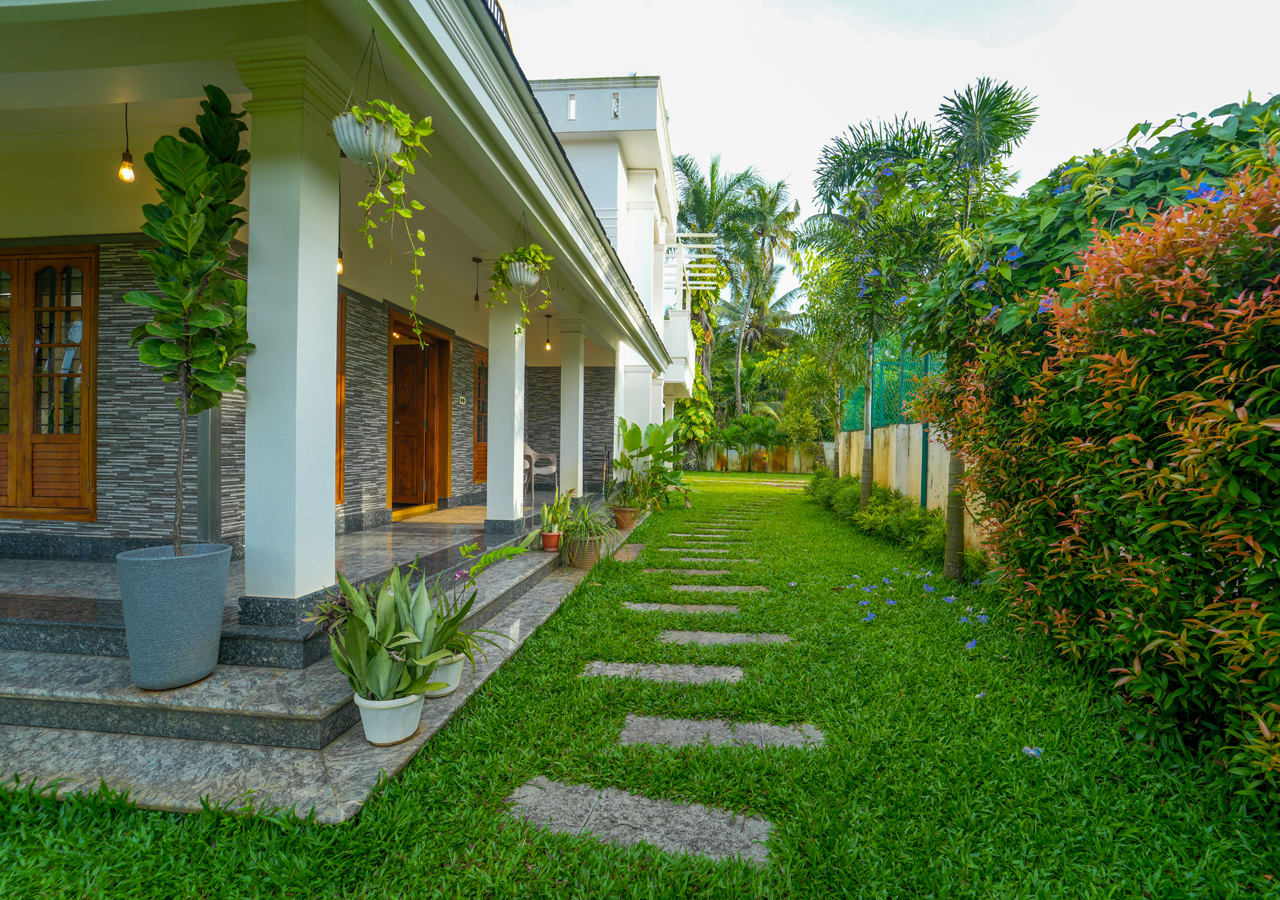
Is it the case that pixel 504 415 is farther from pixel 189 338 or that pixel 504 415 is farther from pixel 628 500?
pixel 628 500

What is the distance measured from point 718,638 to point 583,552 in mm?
1959

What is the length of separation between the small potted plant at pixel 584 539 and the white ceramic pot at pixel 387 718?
3.09 meters

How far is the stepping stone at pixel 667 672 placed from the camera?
3.03 meters

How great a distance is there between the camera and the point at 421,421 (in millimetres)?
7680

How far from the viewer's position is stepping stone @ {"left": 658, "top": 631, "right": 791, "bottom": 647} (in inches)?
142

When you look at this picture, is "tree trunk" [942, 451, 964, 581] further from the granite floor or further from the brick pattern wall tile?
the brick pattern wall tile

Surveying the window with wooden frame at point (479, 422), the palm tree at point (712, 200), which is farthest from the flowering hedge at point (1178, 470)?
the palm tree at point (712, 200)

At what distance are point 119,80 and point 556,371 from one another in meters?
9.65

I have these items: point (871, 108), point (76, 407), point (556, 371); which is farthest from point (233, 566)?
point (556, 371)

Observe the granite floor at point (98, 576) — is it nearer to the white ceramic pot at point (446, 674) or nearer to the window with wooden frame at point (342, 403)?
the window with wooden frame at point (342, 403)

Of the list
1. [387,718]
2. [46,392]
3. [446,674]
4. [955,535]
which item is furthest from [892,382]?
[46,392]

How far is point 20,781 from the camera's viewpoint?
200cm

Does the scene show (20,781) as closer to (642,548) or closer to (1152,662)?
(1152,662)

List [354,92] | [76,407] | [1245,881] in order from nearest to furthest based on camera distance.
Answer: [1245,881], [354,92], [76,407]
